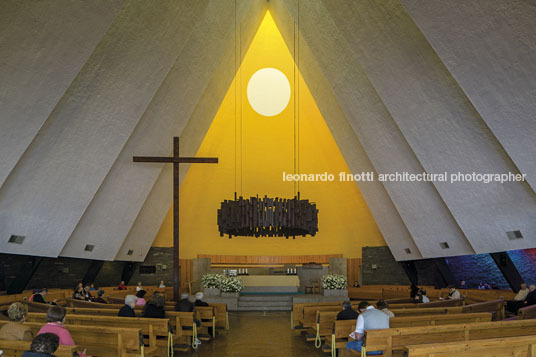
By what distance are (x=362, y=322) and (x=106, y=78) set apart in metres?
6.97

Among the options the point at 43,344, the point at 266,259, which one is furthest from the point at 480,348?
the point at 266,259

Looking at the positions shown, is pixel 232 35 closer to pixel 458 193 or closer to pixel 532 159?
pixel 458 193

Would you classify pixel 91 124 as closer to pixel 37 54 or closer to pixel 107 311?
pixel 37 54

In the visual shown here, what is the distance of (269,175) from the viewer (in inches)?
750

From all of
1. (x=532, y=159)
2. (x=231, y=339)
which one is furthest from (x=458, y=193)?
(x=231, y=339)

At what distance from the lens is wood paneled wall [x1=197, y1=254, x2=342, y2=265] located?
1825 cm

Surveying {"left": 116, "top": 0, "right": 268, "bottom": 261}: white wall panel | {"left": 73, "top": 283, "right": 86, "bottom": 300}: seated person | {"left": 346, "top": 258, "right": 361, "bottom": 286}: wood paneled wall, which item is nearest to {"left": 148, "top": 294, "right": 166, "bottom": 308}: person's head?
{"left": 73, "top": 283, "right": 86, "bottom": 300}: seated person

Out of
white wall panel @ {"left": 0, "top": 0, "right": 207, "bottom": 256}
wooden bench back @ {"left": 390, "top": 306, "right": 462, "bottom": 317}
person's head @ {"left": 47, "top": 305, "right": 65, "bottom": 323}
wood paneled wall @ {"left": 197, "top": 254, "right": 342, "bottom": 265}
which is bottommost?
wooden bench back @ {"left": 390, "top": 306, "right": 462, "bottom": 317}

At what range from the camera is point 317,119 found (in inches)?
741

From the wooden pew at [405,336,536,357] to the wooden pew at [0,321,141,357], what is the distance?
3.55 meters

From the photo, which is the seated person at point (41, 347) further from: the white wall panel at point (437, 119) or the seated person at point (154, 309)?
the white wall panel at point (437, 119)

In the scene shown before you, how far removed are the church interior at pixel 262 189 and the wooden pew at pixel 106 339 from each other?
0.03 m

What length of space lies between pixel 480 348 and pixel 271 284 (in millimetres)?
11270

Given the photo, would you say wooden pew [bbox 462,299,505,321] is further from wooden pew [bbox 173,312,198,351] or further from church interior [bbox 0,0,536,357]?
wooden pew [bbox 173,312,198,351]
